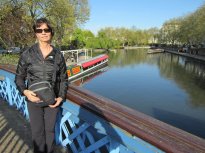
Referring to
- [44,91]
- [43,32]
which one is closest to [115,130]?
[44,91]

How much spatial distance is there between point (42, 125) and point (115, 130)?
0.98m

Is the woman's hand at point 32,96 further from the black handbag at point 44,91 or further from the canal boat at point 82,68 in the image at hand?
the canal boat at point 82,68

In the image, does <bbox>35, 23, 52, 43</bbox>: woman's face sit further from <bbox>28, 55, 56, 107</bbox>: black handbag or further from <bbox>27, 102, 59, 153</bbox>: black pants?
<bbox>27, 102, 59, 153</bbox>: black pants

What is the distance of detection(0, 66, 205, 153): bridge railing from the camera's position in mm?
2021

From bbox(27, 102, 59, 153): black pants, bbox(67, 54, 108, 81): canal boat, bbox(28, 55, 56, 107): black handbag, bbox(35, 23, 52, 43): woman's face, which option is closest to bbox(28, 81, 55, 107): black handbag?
bbox(28, 55, 56, 107): black handbag

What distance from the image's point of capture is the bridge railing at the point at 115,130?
202 cm

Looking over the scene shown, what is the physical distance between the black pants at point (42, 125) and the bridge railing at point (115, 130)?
28 cm

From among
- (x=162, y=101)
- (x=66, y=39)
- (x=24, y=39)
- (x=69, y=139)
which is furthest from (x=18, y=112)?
(x=66, y=39)

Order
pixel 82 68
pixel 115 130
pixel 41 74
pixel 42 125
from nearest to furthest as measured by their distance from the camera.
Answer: pixel 115 130 → pixel 41 74 → pixel 42 125 → pixel 82 68

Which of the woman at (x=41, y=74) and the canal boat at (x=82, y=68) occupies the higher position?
the woman at (x=41, y=74)

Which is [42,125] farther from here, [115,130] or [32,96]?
[115,130]

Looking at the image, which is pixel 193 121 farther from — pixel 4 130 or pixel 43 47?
pixel 43 47

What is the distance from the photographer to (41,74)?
2725 millimetres

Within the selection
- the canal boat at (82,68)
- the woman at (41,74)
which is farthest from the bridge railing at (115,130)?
the canal boat at (82,68)
